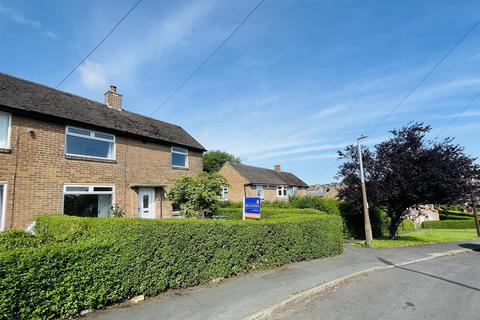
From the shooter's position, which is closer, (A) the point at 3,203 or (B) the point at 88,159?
(A) the point at 3,203

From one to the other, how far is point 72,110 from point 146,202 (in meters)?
5.47

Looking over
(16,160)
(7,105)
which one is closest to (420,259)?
(16,160)

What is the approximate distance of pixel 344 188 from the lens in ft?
62.8

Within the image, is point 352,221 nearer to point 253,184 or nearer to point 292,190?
point 253,184

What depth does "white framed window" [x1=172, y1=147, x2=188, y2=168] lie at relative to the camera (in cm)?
1717

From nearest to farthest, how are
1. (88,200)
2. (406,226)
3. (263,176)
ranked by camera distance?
(88,200) → (406,226) → (263,176)

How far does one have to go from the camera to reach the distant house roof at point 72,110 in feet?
35.6

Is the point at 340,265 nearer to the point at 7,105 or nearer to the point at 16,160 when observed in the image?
the point at 16,160

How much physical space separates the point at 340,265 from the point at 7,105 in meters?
12.6

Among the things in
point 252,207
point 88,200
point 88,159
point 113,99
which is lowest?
point 252,207

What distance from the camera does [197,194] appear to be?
1318 centimetres

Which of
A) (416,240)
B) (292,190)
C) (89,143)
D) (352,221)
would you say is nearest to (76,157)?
(89,143)

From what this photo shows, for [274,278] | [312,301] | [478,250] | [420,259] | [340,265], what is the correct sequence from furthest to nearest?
[478,250], [420,259], [340,265], [274,278], [312,301]

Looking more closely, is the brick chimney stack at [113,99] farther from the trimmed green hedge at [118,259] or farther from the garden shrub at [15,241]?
the garden shrub at [15,241]
